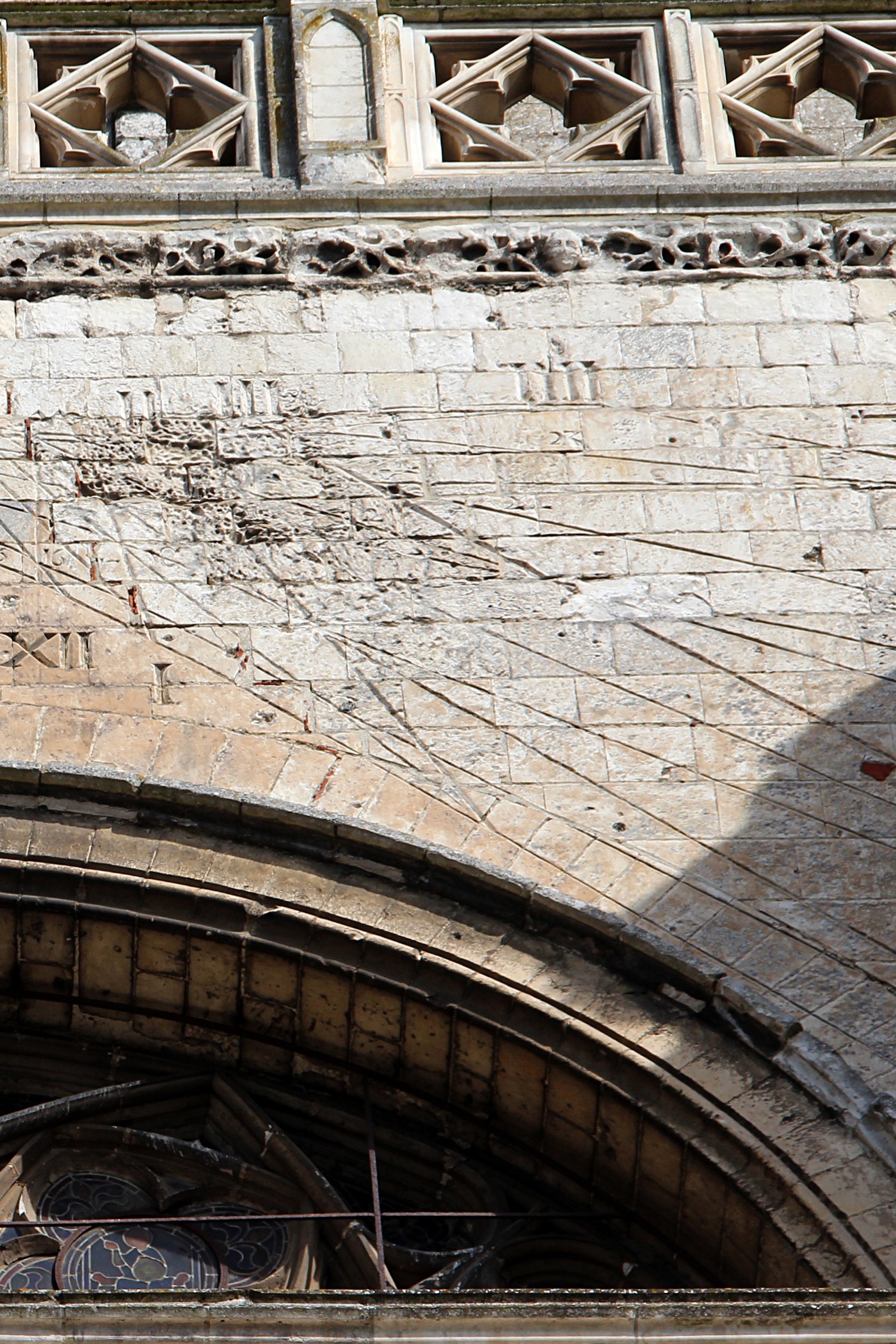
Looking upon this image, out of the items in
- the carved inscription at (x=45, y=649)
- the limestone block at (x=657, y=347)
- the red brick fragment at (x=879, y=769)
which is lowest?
the red brick fragment at (x=879, y=769)

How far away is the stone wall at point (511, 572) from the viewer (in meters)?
6.74

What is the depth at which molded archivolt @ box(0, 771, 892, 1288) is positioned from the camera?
6324 millimetres

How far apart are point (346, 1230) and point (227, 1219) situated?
0.35 metres

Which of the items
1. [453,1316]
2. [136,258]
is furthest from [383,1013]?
[136,258]

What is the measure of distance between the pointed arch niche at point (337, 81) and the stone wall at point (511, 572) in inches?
25.9

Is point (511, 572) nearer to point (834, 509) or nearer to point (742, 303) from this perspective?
point (834, 509)

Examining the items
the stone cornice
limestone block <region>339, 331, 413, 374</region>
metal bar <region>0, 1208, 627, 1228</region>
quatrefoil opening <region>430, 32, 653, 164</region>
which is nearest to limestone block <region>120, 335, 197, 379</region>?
limestone block <region>339, 331, 413, 374</region>

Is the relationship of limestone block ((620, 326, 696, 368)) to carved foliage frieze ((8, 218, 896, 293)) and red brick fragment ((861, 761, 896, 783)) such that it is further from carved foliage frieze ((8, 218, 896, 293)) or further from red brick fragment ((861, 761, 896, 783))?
red brick fragment ((861, 761, 896, 783))

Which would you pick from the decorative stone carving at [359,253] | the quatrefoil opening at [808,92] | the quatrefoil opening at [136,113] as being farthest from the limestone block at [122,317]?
the quatrefoil opening at [808,92]

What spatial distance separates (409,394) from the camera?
25.7ft

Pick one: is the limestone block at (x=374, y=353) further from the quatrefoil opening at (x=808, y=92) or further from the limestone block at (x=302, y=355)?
the quatrefoil opening at (x=808, y=92)

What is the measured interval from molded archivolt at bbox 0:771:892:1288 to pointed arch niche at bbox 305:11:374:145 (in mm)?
3073

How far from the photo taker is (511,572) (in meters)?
7.38

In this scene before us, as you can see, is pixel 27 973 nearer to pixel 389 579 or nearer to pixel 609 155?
pixel 389 579
